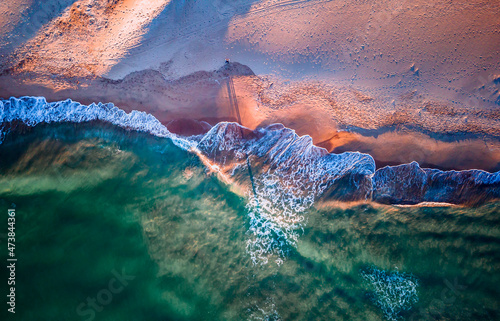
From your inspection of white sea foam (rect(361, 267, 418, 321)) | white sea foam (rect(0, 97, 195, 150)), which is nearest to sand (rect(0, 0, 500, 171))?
white sea foam (rect(0, 97, 195, 150))

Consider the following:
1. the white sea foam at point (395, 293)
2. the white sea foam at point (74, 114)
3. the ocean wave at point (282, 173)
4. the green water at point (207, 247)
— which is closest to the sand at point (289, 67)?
the white sea foam at point (74, 114)

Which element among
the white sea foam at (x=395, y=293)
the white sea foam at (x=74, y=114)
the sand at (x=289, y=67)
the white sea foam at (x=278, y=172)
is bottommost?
the white sea foam at (x=395, y=293)

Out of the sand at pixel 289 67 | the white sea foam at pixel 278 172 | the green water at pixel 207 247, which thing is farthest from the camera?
the sand at pixel 289 67

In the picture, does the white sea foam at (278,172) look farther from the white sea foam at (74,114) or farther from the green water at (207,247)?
the white sea foam at (74,114)

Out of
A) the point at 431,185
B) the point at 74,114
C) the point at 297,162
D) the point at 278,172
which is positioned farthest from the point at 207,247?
the point at 431,185

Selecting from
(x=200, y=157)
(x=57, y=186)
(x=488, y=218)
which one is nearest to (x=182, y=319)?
(x=200, y=157)

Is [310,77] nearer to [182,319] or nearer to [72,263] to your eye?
[182,319]
